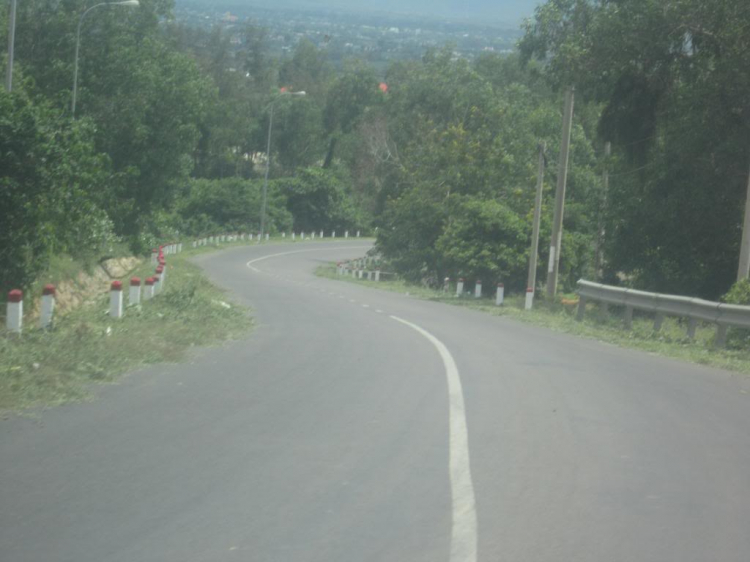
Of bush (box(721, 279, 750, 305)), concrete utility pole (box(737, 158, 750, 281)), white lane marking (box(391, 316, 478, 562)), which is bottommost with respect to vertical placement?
white lane marking (box(391, 316, 478, 562))

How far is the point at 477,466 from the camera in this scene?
7988mm

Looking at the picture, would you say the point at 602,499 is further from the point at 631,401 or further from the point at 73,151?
the point at 73,151

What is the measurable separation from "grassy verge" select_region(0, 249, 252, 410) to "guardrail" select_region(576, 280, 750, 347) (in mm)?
8784

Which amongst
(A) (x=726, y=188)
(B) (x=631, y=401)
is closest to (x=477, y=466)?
(B) (x=631, y=401)

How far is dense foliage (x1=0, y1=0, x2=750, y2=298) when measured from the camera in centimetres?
2358

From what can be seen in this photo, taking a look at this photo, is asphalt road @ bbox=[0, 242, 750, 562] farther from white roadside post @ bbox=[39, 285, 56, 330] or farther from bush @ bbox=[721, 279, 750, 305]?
bush @ bbox=[721, 279, 750, 305]

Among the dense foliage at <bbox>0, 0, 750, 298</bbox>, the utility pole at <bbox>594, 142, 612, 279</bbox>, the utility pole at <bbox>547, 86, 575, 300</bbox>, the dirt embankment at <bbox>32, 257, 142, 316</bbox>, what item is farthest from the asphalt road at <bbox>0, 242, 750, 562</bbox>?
the utility pole at <bbox>594, 142, 612, 279</bbox>

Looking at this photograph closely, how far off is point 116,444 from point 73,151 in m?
15.6

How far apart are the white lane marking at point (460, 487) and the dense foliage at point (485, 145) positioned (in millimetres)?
11208

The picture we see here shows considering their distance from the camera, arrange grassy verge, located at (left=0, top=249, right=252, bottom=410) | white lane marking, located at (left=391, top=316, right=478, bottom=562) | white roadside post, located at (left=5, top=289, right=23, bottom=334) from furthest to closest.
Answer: white roadside post, located at (left=5, top=289, right=23, bottom=334)
grassy verge, located at (left=0, top=249, right=252, bottom=410)
white lane marking, located at (left=391, top=316, right=478, bottom=562)

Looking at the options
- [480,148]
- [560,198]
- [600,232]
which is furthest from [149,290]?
[480,148]

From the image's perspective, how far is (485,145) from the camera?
53750mm

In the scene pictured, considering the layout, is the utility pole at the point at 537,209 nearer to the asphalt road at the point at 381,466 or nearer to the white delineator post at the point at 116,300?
the white delineator post at the point at 116,300

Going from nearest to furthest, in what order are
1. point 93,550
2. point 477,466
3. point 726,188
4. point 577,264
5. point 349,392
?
point 93,550
point 477,466
point 349,392
point 726,188
point 577,264
